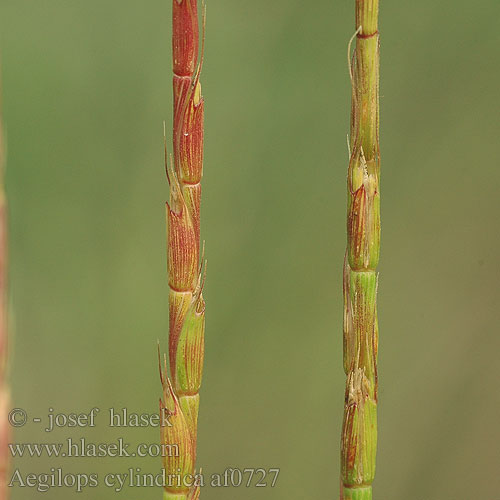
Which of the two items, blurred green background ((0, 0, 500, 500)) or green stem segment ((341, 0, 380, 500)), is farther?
blurred green background ((0, 0, 500, 500))

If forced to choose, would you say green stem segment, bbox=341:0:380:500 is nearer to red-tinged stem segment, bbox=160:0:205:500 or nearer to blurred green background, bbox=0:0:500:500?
red-tinged stem segment, bbox=160:0:205:500

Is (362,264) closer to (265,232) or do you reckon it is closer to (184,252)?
(184,252)

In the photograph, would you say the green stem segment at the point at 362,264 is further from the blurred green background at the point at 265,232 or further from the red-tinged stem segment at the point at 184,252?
the blurred green background at the point at 265,232

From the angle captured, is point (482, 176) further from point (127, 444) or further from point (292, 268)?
point (127, 444)

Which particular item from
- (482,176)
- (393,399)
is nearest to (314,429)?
(393,399)

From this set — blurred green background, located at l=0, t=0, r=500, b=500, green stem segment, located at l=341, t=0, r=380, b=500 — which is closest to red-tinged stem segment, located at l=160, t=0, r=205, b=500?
green stem segment, located at l=341, t=0, r=380, b=500
